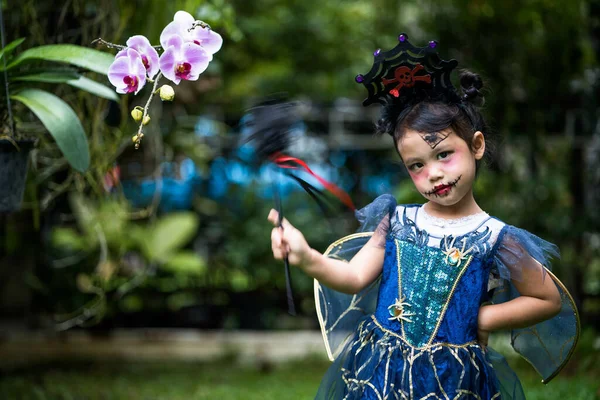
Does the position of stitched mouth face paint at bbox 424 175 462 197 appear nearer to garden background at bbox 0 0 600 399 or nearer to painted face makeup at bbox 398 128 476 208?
painted face makeup at bbox 398 128 476 208

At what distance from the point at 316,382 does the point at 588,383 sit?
1484 mm

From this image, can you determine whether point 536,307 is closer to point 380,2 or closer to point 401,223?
point 401,223

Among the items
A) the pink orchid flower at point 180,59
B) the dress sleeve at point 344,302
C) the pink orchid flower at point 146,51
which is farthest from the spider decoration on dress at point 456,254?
the pink orchid flower at point 146,51

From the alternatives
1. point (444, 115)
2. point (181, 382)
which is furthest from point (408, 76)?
point (181, 382)

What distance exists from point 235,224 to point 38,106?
3.23 meters

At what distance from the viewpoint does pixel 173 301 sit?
5.21 meters

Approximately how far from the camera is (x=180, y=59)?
5.99 feet

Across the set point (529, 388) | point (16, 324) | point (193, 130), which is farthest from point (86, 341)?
point (529, 388)

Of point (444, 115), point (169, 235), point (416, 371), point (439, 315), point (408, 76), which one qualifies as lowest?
Result: point (169, 235)

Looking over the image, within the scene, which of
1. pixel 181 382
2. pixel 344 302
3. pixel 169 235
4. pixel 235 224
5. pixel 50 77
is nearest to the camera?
pixel 344 302

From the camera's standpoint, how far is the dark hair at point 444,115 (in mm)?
1837

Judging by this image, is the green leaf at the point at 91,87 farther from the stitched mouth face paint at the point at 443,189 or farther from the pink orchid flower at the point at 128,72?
the stitched mouth face paint at the point at 443,189

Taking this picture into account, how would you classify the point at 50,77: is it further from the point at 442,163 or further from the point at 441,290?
the point at 441,290

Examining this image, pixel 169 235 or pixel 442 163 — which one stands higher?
pixel 442 163
